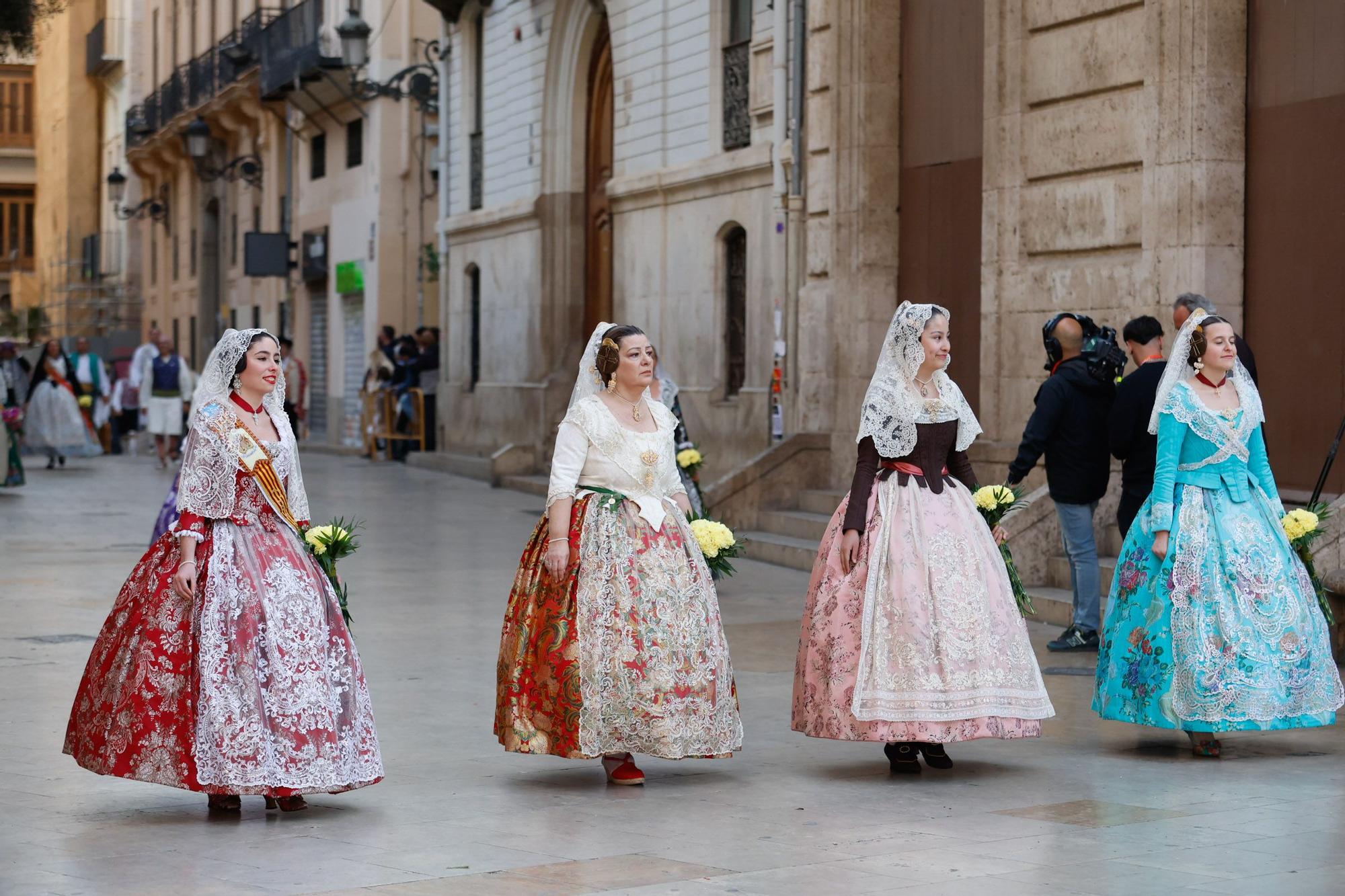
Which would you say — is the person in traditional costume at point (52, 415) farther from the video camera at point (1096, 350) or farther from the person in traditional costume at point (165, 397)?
the video camera at point (1096, 350)

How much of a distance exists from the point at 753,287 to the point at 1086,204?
6547 mm

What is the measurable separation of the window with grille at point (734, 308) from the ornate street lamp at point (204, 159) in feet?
66.7

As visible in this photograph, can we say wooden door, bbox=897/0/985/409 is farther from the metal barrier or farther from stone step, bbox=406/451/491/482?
the metal barrier

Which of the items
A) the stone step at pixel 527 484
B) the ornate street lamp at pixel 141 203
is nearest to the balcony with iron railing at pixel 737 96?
the stone step at pixel 527 484

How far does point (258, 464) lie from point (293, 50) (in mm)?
29056

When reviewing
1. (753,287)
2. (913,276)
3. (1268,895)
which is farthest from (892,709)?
(753,287)

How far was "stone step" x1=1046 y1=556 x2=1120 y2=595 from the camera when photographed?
1247cm

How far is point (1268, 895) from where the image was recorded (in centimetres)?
581

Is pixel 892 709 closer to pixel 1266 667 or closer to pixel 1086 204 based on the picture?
pixel 1266 667

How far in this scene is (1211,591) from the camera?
8.04 metres

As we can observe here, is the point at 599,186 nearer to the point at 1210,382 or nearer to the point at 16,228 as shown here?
the point at 1210,382

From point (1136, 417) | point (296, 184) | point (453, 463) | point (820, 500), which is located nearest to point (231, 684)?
point (1136, 417)

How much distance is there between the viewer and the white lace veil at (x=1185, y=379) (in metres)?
8.34

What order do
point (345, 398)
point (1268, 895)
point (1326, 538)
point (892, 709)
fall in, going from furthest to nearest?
point (345, 398), point (1326, 538), point (892, 709), point (1268, 895)
